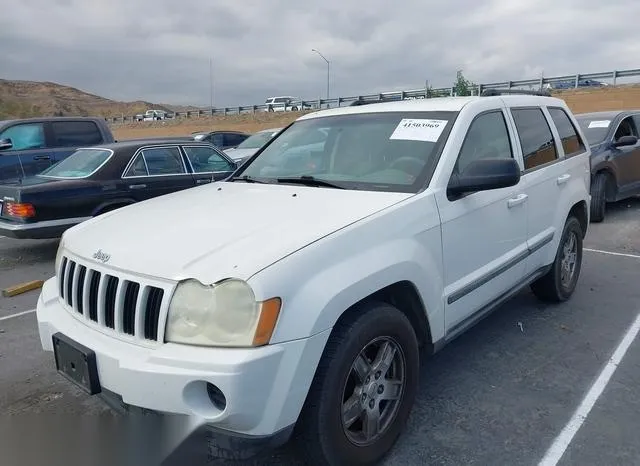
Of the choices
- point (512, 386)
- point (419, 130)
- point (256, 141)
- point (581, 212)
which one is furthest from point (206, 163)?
point (256, 141)

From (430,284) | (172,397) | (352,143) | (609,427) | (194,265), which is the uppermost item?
(352,143)

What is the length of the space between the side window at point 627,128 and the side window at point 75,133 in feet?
29.8

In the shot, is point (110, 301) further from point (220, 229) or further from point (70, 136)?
point (70, 136)

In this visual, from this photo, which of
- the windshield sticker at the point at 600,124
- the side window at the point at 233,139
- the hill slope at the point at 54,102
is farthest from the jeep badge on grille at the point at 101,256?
the hill slope at the point at 54,102

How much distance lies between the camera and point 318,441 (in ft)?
7.77

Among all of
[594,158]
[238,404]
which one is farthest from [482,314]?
[594,158]

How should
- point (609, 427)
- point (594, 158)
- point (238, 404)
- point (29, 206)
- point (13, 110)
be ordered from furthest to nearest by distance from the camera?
point (13, 110)
point (594, 158)
point (29, 206)
point (609, 427)
point (238, 404)

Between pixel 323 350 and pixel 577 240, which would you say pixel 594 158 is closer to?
pixel 577 240

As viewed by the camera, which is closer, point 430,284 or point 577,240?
point 430,284

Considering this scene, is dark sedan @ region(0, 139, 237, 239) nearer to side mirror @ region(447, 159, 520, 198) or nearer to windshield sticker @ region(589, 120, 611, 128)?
side mirror @ region(447, 159, 520, 198)

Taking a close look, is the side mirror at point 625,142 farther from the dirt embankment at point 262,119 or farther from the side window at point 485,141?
the dirt embankment at point 262,119

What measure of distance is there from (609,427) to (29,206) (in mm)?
6442

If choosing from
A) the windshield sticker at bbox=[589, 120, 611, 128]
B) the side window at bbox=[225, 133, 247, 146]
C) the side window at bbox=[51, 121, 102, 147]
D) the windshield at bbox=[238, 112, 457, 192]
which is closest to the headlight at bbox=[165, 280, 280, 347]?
the windshield at bbox=[238, 112, 457, 192]

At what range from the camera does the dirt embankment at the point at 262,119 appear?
2489 centimetres
